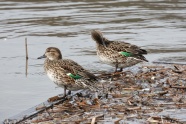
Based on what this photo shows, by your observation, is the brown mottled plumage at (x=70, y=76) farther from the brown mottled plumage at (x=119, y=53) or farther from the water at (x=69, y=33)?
the brown mottled plumage at (x=119, y=53)

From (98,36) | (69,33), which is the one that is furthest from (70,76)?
(69,33)

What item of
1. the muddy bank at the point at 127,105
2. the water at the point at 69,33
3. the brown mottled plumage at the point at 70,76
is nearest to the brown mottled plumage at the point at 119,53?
the muddy bank at the point at 127,105

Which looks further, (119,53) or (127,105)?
(119,53)

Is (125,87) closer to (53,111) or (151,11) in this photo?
(53,111)

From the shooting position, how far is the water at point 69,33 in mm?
11773

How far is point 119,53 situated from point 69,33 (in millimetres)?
A: 6571

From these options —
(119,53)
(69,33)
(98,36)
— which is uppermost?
(98,36)

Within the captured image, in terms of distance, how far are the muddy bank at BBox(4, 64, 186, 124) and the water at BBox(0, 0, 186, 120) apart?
102cm

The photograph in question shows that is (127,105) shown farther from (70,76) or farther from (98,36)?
(98,36)

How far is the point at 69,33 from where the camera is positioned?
18438 mm

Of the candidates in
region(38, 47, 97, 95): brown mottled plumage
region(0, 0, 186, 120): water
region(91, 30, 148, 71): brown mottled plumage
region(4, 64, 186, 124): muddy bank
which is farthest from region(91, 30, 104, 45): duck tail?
region(38, 47, 97, 95): brown mottled plumage

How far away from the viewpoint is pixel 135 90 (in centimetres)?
1003

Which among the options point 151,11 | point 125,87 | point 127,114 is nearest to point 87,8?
point 151,11

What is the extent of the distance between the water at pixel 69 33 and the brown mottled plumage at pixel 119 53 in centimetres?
103
